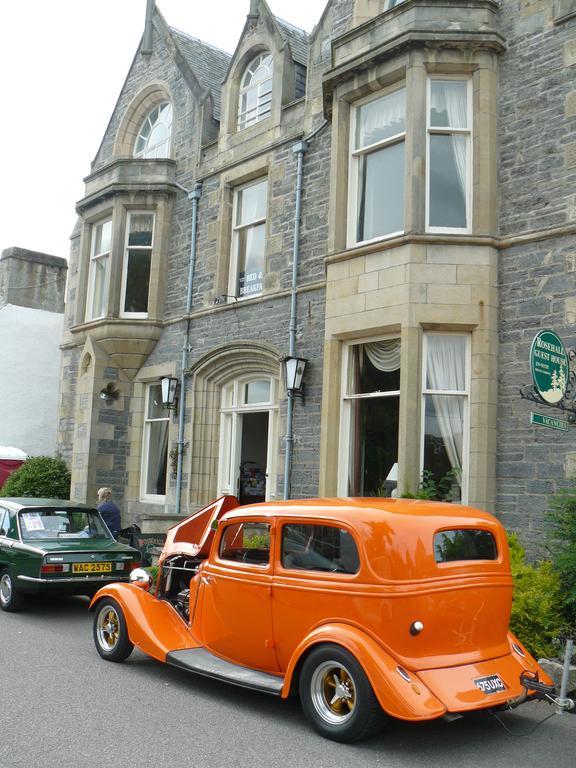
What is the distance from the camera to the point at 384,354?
11.8 metres

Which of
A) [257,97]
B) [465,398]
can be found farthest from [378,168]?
[257,97]

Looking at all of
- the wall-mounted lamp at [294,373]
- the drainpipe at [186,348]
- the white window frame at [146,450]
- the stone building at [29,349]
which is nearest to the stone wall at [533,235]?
the wall-mounted lamp at [294,373]

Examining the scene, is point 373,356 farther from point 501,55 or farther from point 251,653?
point 251,653

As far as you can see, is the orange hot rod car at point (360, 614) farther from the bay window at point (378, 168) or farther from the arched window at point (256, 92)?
the arched window at point (256, 92)

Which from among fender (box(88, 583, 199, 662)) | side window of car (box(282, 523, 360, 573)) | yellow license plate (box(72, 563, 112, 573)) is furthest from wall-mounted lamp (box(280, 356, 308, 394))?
side window of car (box(282, 523, 360, 573))

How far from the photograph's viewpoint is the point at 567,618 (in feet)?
26.2

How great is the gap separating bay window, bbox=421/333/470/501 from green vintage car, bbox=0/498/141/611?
4.25 metres

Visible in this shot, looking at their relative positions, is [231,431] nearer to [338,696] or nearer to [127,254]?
[127,254]

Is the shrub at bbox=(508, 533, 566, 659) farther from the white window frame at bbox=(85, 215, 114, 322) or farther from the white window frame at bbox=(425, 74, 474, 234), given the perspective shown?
the white window frame at bbox=(85, 215, 114, 322)

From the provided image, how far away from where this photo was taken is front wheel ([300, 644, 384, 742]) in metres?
5.19

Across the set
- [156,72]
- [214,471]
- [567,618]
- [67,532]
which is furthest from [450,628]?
[156,72]

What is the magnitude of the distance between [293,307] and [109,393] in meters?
5.54

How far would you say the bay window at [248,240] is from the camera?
1495 cm

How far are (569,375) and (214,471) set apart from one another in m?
7.78
